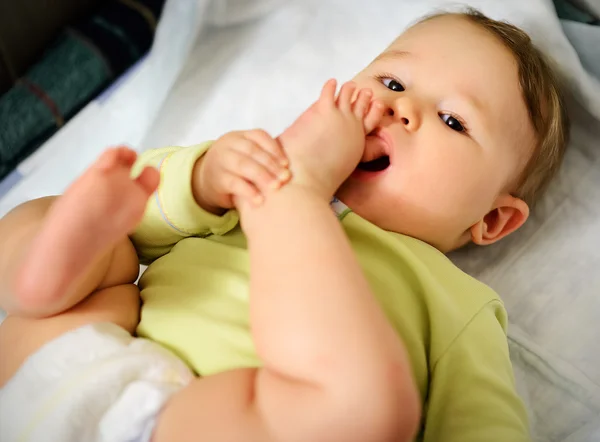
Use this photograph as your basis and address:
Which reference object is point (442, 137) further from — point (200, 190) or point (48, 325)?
point (48, 325)

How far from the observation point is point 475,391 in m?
0.65

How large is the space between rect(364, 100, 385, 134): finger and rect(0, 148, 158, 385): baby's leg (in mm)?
244

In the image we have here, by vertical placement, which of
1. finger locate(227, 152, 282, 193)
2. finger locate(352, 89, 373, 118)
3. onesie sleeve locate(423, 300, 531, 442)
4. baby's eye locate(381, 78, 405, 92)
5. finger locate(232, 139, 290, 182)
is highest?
finger locate(352, 89, 373, 118)

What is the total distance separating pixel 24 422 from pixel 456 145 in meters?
0.54

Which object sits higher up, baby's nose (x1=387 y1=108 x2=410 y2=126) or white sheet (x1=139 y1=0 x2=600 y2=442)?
baby's nose (x1=387 y1=108 x2=410 y2=126)

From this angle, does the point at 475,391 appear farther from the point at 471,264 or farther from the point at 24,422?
the point at 24,422

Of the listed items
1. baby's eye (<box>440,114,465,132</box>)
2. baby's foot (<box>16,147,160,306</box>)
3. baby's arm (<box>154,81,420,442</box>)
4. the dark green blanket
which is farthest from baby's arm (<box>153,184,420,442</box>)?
the dark green blanket

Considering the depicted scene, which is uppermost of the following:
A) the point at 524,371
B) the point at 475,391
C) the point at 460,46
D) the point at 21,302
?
the point at 460,46

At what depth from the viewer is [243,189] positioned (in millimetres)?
603

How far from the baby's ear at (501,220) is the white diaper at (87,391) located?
1.44ft

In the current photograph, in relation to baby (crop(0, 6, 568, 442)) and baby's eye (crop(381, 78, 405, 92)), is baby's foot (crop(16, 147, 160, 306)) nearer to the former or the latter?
baby (crop(0, 6, 568, 442))

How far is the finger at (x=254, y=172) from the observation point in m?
0.59

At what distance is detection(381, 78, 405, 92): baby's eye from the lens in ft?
2.57

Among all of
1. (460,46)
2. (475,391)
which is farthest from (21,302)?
(460,46)
